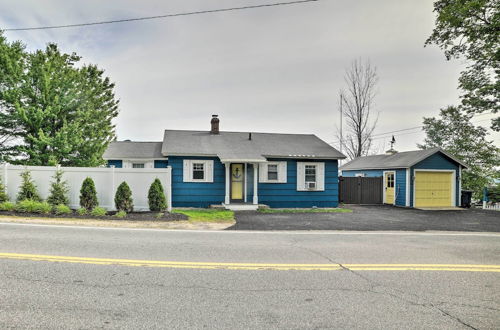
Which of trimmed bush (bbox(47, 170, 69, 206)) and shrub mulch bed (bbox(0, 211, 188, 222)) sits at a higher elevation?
Answer: trimmed bush (bbox(47, 170, 69, 206))

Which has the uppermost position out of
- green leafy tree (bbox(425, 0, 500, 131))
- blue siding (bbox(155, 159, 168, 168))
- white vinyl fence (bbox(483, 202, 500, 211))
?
green leafy tree (bbox(425, 0, 500, 131))

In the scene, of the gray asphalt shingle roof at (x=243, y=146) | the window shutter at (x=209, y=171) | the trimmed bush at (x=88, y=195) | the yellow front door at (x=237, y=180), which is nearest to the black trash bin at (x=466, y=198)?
the gray asphalt shingle roof at (x=243, y=146)

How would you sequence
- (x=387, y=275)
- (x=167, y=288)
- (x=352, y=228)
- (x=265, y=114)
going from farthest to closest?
(x=265, y=114) → (x=352, y=228) → (x=387, y=275) → (x=167, y=288)

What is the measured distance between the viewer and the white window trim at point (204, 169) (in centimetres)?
1669

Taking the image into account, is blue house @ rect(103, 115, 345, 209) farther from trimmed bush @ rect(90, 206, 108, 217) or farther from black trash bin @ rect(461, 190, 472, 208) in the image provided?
black trash bin @ rect(461, 190, 472, 208)

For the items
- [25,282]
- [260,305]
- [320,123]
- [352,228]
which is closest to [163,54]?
[352,228]

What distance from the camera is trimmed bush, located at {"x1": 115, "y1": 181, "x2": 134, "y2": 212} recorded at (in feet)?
40.9

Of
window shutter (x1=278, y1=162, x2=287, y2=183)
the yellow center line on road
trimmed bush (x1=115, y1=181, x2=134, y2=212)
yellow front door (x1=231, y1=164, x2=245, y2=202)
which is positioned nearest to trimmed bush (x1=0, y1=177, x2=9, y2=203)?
trimmed bush (x1=115, y1=181, x2=134, y2=212)

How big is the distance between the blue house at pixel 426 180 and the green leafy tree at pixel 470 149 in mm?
1440

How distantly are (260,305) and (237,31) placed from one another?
15.1 m

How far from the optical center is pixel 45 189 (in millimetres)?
12828

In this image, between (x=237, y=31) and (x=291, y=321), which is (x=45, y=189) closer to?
(x=237, y=31)

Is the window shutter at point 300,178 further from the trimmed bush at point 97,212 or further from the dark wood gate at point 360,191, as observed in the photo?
the trimmed bush at point 97,212

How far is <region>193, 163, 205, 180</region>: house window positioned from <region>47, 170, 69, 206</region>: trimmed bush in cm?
616
